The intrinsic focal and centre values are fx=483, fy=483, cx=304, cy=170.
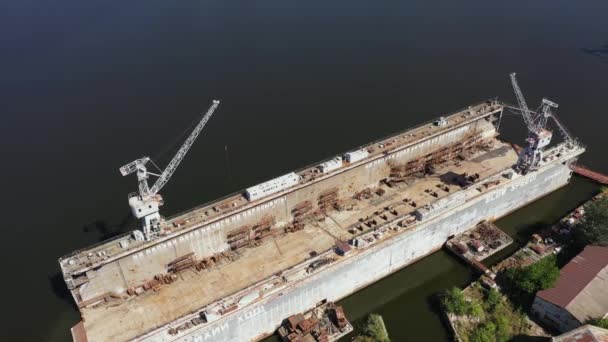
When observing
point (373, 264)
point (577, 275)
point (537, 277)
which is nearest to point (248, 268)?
point (373, 264)

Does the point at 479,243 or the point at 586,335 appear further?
the point at 479,243

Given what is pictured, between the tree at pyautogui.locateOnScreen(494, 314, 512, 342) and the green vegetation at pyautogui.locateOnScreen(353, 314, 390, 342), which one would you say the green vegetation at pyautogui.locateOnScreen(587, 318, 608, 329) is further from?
the green vegetation at pyautogui.locateOnScreen(353, 314, 390, 342)

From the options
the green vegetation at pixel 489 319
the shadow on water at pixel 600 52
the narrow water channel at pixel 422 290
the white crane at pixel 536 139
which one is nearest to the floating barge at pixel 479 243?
the narrow water channel at pixel 422 290

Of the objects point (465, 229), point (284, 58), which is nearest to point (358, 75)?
point (284, 58)

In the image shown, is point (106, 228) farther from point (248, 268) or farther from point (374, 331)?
point (374, 331)

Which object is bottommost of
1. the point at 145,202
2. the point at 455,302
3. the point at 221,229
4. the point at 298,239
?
the point at 455,302

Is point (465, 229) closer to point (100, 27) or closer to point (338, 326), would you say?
point (338, 326)
